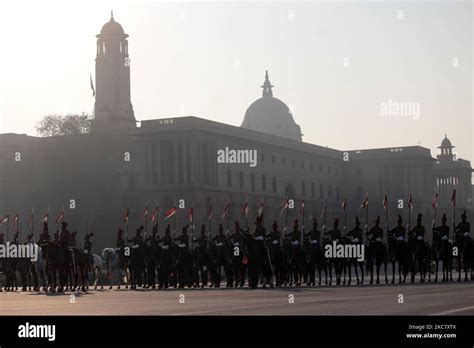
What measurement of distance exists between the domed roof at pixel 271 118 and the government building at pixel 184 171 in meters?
0.16

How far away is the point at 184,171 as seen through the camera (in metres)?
120

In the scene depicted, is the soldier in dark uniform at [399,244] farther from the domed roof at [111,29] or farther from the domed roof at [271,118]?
the domed roof at [271,118]

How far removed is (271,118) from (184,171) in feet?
199

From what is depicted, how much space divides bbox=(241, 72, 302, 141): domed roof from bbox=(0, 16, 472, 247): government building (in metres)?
0.16

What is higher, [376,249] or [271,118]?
[271,118]

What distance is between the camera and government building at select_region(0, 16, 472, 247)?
9512cm

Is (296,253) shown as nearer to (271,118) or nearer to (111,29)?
(111,29)

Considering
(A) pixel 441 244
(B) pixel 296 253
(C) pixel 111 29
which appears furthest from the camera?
(C) pixel 111 29

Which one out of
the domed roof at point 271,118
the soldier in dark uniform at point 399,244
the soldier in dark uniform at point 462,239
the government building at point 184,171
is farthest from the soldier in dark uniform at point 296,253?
the domed roof at point 271,118

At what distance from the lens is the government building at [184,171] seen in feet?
312

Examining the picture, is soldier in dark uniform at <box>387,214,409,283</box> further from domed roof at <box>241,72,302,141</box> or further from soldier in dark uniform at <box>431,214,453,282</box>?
domed roof at <box>241,72,302,141</box>

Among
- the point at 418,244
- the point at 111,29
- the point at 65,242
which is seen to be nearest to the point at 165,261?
the point at 65,242

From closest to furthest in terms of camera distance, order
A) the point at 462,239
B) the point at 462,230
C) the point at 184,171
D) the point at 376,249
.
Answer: the point at 376,249
the point at 462,230
the point at 462,239
the point at 184,171
